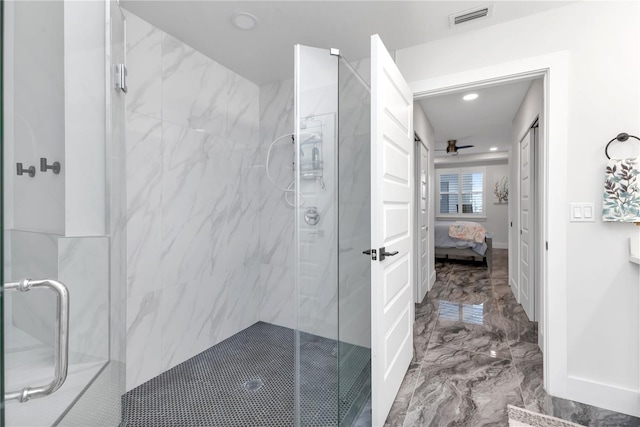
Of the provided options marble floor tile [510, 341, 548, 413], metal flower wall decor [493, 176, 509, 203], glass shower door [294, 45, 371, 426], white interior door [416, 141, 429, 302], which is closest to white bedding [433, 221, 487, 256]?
white interior door [416, 141, 429, 302]

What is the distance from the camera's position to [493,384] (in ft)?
6.52

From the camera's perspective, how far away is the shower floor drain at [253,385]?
6.49 feet

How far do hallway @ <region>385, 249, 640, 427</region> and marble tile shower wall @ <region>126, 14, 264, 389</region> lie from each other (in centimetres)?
165

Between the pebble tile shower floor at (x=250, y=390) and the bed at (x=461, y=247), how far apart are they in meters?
4.46

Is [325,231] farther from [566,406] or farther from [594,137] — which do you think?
[566,406]

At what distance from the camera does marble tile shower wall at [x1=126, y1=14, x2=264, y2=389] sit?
79.4 inches

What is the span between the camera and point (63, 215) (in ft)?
3.40

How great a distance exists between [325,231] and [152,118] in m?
1.53

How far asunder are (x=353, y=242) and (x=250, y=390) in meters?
1.21

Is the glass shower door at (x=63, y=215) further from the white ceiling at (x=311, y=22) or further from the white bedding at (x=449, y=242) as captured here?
the white bedding at (x=449, y=242)

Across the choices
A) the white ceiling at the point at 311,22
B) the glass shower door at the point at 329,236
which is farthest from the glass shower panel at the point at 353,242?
the white ceiling at the point at 311,22

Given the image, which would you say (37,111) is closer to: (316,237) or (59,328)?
(59,328)

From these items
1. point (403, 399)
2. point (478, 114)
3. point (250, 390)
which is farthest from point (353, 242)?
point (478, 114)

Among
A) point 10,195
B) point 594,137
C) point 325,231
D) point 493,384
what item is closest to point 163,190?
point 325,231
